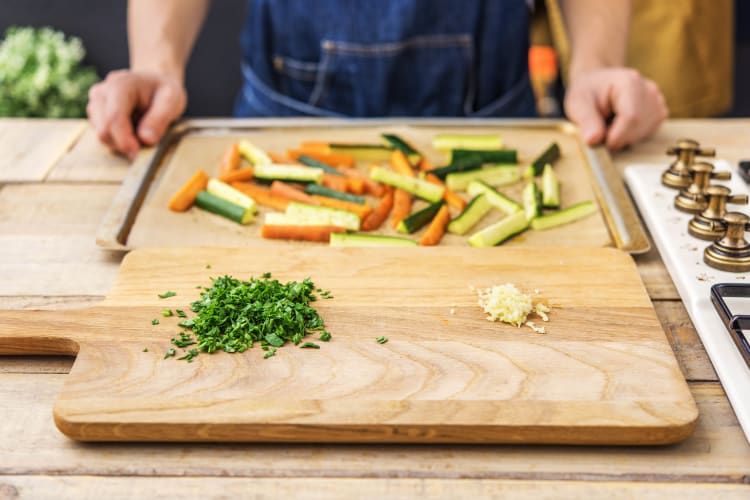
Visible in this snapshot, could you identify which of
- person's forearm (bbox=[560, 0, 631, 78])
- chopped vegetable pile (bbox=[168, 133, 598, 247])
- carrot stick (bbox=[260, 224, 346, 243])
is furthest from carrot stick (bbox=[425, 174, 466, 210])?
person's forearm (bbox=[560, 0, 631, 78])

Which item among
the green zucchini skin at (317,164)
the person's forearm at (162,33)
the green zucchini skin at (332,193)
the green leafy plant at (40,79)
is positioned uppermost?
the person's forearm at (162,33)

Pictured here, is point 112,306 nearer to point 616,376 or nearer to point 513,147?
point 616,376

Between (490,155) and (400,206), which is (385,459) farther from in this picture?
(490,155)

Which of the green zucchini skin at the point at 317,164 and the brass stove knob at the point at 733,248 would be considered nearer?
the brass stove knob at the point at 733,248

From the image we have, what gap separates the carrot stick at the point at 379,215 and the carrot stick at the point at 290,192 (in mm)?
163

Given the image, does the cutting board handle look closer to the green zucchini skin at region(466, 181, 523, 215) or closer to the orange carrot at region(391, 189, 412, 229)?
the orange carrot at region(391, 189, 412, 229)

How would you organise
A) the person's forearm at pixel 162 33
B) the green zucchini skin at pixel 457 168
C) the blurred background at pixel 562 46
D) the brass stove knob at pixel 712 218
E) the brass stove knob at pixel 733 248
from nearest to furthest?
the brass stove knob at pixel 733 248 → the brass stove knob at pixel 712 218 → the green zucchini skin at pixel 457 168 → the person's forearm at pixel 162 33 → the blurred background at pixel 562 46

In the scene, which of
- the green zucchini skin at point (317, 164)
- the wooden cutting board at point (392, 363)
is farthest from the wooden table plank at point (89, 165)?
the wooden cutting board at point (392, 363)

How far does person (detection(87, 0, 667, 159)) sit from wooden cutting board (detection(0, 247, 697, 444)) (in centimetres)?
99

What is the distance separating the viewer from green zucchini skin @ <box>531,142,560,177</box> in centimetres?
226

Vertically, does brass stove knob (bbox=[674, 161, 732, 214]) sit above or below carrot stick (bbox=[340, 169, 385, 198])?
above

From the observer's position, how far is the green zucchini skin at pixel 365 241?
1925 mm

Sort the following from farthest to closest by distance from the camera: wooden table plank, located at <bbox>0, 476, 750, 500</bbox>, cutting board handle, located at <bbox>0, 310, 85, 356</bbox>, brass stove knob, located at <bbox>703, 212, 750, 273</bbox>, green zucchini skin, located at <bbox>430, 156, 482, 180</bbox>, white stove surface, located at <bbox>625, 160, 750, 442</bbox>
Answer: green zucchini skin, located at <bbox>430, 156, 482, 180</bbox> < brass stove knob, located at <bbox>703, 212, 750, 273</bbox> < cutting board handle, located at <bbox>0, 310, 85, 356</bbox> < white stove surface, located at <bbox>625, 160, 750, 442</bbox> < wooden table plank, located at <bbox>0, 476, 750, 500</bbox>

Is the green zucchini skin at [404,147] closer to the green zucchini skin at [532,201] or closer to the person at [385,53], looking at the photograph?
the green zucchini skin at [532,201]
